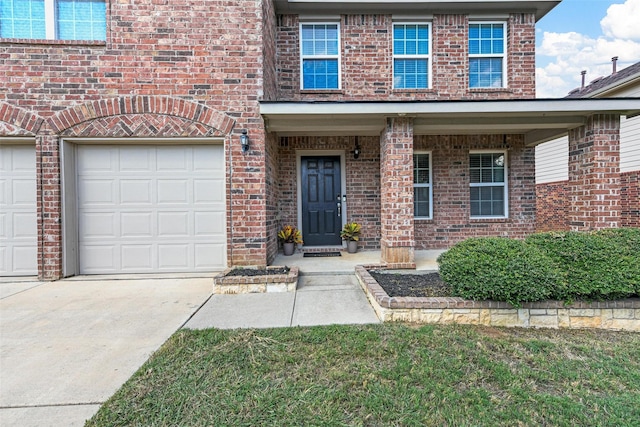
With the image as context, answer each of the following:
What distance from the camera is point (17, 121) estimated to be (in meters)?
5.05

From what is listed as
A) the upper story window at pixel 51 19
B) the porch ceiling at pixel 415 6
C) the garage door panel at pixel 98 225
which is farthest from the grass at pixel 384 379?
the porch ceiling at pixel 415 6

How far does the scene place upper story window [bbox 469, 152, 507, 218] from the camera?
7359mm

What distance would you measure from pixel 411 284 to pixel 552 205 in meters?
8.97

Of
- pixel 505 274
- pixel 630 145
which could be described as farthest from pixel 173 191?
pixel 630 145

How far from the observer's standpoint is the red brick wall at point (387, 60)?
7.05 metres

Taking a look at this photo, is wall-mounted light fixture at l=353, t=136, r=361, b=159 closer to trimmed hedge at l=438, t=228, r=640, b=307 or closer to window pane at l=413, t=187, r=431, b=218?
window pane at l=413, t=187, r=431, b=218

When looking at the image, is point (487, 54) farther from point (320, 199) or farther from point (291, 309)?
point (291, 309)

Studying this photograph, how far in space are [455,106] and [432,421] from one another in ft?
15.6

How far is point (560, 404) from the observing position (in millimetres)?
2008

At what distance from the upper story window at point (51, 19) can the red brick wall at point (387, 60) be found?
344cm

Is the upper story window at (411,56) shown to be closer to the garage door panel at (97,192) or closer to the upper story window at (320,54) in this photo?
the upper story window at (320,54)

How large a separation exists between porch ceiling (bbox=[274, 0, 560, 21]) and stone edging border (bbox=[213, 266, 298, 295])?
5826mm

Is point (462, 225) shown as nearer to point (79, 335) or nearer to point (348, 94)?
point (348, 94)

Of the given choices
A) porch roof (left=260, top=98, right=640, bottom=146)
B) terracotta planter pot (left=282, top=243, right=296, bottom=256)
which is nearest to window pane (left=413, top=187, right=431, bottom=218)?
porch roof (left=260, top=98, right=640, bottom=146)
